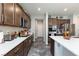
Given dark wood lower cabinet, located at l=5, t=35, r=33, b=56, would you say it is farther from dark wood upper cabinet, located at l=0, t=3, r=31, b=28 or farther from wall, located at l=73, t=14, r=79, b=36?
wall, located at l=73, t=14, r=79, b=36

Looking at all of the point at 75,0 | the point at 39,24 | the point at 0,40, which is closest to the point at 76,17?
the point at 39,24

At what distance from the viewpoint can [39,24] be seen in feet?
44.7

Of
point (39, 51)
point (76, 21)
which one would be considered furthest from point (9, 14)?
point (76, 21)

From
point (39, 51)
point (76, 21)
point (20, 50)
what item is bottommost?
point (39, 51)

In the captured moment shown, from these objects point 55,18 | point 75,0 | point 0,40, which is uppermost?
point 55,18

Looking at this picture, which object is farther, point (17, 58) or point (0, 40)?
point (0, 40)

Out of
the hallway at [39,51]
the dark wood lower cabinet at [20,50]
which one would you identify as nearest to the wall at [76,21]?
the hallway at [39,51]

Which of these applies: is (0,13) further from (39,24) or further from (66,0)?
(39,24)

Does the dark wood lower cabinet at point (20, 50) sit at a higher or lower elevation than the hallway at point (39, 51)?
higher

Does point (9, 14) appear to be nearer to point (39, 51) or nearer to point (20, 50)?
point (20, 50)

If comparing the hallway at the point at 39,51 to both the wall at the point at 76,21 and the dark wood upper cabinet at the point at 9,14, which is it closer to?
the dark wood upper cabinet at the point at 9,14

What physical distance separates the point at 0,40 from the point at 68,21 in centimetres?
743

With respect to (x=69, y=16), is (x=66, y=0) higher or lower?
lower

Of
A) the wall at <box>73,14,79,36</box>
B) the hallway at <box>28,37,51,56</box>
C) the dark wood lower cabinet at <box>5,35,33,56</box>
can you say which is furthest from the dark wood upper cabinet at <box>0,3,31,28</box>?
the wall at <box>73,14,79,36</box>
